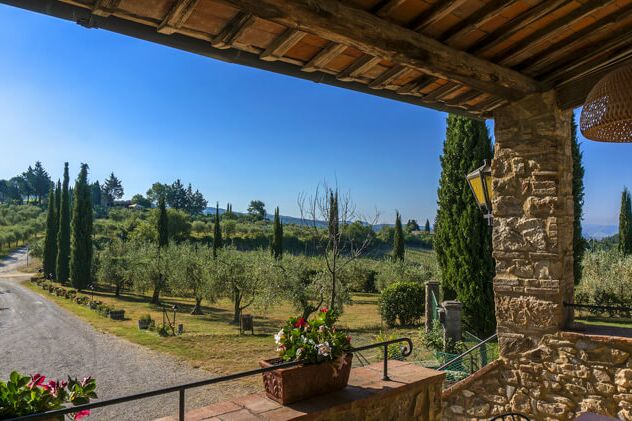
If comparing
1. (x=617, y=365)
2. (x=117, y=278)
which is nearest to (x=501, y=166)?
(x=617, y=365)

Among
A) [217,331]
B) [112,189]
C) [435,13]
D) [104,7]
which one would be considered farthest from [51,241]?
[112,189]

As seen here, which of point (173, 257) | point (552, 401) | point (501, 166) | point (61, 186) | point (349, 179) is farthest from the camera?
point (61, 186)

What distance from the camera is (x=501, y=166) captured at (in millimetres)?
A: 3928

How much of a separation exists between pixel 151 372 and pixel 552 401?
9.30m

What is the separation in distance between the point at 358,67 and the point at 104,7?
1626 mm

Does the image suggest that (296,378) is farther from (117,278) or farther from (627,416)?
(117,278)

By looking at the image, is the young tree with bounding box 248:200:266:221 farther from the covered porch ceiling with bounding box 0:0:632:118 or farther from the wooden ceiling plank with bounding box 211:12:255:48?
the wooden ceiling plank with bounding box 211:12:255:48

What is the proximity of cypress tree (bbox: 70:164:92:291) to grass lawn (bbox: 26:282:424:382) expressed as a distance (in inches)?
118

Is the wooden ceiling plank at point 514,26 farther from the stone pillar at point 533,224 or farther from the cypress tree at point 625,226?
the cypress tree at point 625,226

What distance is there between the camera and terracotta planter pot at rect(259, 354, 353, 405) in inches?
88.4

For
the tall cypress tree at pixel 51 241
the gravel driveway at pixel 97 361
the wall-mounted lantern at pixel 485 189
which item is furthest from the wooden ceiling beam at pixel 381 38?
Result: the tall cypress tree at pixel 51 241

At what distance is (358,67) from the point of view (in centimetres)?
291

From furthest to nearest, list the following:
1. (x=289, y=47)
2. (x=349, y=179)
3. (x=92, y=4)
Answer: (x=349, y=179) < (x=289, y=47) < (x=92, y=4)

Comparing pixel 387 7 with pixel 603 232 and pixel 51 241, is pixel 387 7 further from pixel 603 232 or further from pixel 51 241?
pixel 51 241
